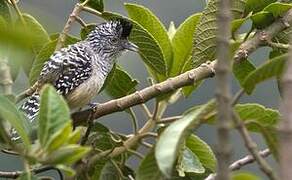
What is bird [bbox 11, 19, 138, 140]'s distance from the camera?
113 inches

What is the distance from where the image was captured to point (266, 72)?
3.99 feet

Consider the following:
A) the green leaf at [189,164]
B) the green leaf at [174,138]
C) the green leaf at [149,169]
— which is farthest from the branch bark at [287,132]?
the green leaf at [189,164]

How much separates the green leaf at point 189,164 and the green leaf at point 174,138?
20.9 inches

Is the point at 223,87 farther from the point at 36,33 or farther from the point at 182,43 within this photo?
the point at 182,43

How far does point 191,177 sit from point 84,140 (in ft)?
0.98

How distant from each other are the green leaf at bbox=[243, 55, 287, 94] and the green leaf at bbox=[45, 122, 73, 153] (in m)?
0.31

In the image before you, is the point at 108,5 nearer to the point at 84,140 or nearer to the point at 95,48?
the point at 84,140

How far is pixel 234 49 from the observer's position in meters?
1.74

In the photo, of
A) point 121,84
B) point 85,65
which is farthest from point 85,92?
point 121,84

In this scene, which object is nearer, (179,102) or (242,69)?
(242,69)

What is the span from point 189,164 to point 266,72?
1.95ft

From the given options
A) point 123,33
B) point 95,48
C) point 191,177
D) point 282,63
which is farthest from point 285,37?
point 95,48

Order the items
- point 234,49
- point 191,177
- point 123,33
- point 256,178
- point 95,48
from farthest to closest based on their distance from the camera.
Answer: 1. point 95,48
2. point 123,33
3. point 191,177
4. point 234,49
5. point 256,178

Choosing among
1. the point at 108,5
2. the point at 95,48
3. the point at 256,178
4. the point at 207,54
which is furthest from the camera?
the point at 95,48
